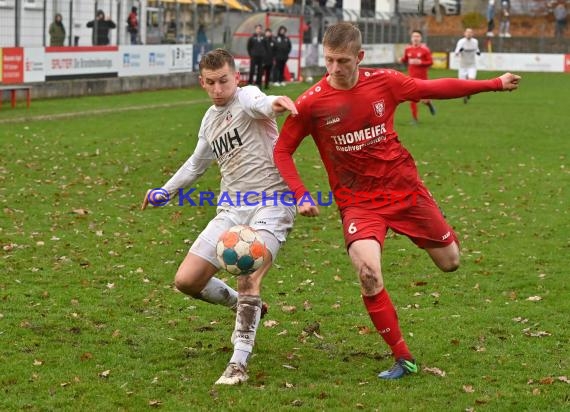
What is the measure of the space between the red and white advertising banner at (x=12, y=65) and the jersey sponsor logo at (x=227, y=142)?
20.8m

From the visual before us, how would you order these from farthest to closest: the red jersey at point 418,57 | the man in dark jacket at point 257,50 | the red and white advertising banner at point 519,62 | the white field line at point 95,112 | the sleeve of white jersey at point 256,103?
the red and white advertising banner at point 519,62 → the man in dark jacket at point 257,50 → the red jersey at point 418,57 → the white field line at point 95,112 → the sleeve of white jersey at point 256,103

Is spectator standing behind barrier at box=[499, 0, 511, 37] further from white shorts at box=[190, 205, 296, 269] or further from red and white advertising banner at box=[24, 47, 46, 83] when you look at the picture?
white shorts at box=[190, 205, 296, 269]

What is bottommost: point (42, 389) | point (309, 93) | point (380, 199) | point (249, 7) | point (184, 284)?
point (42, 389)

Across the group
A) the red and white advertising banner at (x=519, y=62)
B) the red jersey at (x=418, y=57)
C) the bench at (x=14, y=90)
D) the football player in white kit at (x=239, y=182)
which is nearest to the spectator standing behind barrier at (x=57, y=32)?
the bench at (x=14, y=90)

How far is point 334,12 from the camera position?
46812 millimetres

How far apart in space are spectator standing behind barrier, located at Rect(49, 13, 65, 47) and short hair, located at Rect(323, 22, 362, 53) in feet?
77.1

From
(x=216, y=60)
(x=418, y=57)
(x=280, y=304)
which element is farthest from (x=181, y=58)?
(x=216, y=60)

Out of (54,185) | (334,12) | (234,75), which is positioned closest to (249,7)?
(334,12)

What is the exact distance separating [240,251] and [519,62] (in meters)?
48.9

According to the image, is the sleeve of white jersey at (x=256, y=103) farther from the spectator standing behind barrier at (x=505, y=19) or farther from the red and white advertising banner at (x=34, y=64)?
the spectator standing behind barrier at (x=505, y=19)

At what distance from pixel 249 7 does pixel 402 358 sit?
38.2 metres

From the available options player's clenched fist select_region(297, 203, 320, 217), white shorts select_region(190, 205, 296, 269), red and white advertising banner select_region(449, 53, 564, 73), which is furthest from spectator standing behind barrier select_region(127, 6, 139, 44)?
player's clenched fist select_region(297, 203, 320, 217)

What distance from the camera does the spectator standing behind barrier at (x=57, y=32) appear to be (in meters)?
29.1

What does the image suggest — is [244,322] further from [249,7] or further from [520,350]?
[249,7]
